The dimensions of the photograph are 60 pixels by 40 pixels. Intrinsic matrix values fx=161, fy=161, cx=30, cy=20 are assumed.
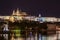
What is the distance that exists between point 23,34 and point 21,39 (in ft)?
0.18

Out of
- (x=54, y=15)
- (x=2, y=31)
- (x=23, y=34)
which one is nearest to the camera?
(x=2, y=31)

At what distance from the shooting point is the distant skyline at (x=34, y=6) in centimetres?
203

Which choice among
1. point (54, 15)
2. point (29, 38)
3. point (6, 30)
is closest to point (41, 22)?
point (29, 38)

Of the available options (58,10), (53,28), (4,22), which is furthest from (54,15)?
(4,22)

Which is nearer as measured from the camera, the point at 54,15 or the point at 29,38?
the point at 29,38

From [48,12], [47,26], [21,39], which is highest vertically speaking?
[48,12]

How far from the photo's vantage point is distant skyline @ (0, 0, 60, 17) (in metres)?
2.03

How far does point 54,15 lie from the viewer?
204 cm

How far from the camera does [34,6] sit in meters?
2.12

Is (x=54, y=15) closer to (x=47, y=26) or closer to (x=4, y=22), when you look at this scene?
(x=47, y=26)

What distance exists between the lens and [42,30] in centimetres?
141

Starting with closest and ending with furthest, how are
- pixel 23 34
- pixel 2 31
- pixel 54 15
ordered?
pixel 2 31, pixel 23 34, pixel 54 15

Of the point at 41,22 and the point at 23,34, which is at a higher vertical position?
the point at 41,22

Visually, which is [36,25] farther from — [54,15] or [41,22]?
[54,15]
